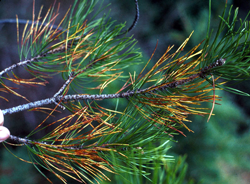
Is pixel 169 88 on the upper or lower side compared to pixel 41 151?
upper

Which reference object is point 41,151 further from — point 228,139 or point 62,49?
point 228,139

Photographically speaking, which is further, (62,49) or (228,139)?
(228,139)

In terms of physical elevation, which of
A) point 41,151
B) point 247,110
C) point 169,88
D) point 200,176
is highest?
point 169,88

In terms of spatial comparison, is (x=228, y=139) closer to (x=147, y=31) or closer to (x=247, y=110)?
(x=247, y=110)

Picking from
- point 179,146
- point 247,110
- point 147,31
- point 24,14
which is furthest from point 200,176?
point 24,14

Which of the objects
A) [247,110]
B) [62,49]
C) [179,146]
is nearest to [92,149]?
[62,49]

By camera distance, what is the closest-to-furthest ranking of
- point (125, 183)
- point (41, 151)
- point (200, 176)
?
1. point (125, 183)
2. point (41, 151)
3. point (200, 176)

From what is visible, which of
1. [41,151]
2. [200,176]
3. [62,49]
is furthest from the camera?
[200,176]

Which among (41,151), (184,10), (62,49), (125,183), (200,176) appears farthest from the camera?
(184,10)

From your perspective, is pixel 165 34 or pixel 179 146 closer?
pixel 179 146
